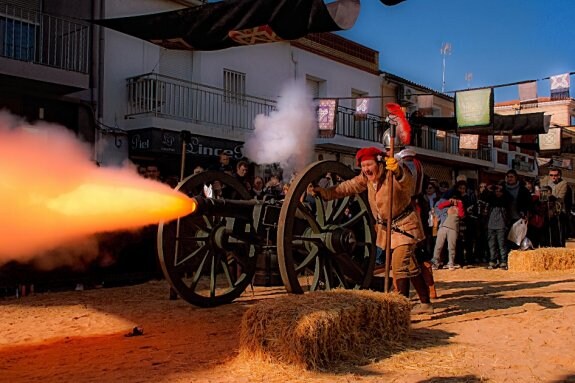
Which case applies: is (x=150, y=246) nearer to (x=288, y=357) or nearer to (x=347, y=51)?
(x=288, y=357)

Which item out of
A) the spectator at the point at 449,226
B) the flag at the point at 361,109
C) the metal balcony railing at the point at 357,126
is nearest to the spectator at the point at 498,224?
the spectator at the point at 449,226

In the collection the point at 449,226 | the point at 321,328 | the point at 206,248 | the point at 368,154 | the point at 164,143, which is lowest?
the point at 321,328

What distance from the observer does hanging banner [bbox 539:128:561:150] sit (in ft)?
69.8

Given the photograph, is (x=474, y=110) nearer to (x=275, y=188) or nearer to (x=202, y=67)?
Answer: (x=202, y=67)

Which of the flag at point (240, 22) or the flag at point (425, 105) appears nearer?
the flag at point (240, 22)

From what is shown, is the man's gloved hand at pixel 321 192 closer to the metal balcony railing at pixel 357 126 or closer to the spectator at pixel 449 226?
the spectator at pixel 449 226

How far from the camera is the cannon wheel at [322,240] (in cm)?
540

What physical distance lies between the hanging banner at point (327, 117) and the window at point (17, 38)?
7.72 meters

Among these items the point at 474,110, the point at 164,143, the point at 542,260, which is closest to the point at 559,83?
the point at 474,110

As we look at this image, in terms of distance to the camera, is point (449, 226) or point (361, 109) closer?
point (449, 226)

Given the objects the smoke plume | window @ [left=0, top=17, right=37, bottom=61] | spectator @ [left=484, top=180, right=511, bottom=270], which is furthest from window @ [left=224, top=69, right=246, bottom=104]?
the smoke plume

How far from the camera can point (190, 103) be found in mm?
16234

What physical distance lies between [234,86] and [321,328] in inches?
570

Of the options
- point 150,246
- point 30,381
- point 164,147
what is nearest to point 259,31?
point 150,246
